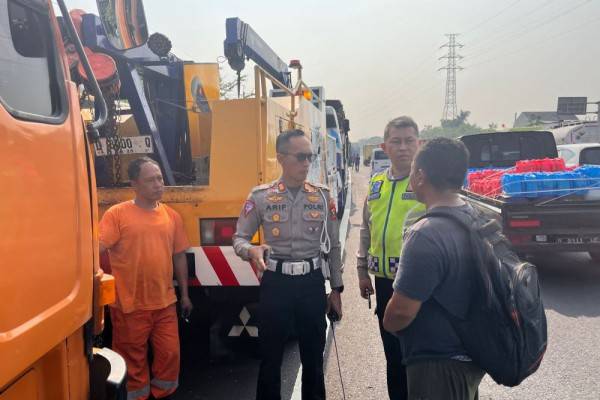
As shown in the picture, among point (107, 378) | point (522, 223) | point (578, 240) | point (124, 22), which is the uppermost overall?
point (124, 22)

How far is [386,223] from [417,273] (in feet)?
3.48

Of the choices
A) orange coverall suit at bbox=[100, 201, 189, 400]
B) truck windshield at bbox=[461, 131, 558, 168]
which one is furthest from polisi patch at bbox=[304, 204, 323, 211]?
truck windshield at bbox=[461, 131, 558, 168]

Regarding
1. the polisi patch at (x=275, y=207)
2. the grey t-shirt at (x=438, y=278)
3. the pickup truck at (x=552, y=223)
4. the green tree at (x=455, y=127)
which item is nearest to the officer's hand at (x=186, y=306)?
the polisi patch at (x=275, y=207)

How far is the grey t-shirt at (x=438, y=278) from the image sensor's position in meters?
1.77

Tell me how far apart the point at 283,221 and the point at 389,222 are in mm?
632

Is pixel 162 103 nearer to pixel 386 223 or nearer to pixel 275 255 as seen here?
pixel 275 255

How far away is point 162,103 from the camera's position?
13.6 feet

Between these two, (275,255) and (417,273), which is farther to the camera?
(275,255)

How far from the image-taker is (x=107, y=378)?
1914 millimetres

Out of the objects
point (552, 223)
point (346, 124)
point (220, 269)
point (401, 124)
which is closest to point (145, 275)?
point (220, 269)

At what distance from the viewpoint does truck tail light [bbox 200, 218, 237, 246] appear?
3.19 metres

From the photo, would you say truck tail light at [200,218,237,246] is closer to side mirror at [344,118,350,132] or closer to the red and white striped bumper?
the red and white striped bumper

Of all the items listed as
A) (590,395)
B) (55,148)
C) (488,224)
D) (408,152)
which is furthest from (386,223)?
(590,395)

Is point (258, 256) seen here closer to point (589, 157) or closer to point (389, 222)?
point (389, 222)
